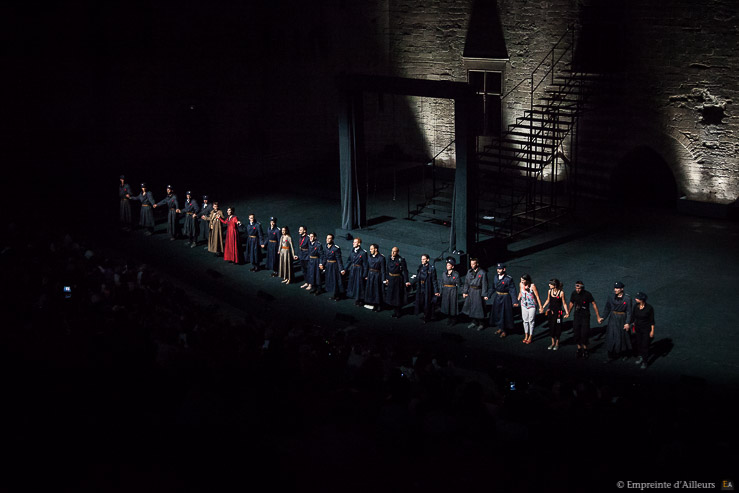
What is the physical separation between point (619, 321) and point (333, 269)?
5.58 meters

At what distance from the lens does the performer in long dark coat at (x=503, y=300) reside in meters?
14.3

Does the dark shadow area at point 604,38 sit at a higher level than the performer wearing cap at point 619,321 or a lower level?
higher

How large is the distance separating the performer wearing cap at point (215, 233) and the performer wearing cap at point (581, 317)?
8.54 m

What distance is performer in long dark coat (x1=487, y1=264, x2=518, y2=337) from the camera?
14266 millimetres

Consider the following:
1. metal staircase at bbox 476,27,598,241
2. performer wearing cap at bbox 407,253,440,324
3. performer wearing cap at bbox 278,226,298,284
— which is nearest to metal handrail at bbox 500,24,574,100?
metal staircase at bbox 476,27,598,241

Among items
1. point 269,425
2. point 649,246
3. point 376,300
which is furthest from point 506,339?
point 269,425

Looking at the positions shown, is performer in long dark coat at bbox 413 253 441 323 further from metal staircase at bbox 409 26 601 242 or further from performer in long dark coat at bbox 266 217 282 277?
metal staircase at bbox 409 26 601 242

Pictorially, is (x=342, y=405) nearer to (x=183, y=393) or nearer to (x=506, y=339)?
(x=183, y=393)

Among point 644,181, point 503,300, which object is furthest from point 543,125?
point 503,300

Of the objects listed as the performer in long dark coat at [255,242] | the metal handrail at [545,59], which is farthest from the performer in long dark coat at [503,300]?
the metal handrail at [545,59]

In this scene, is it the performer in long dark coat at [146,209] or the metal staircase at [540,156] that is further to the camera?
the performer in long dark coat at [146,209]

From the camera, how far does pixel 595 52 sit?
21.7 m

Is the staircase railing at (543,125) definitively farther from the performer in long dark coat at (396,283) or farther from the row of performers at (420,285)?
the performer in long dark coat at (396,283)

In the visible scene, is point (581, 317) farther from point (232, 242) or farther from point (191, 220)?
point (191, 220)
